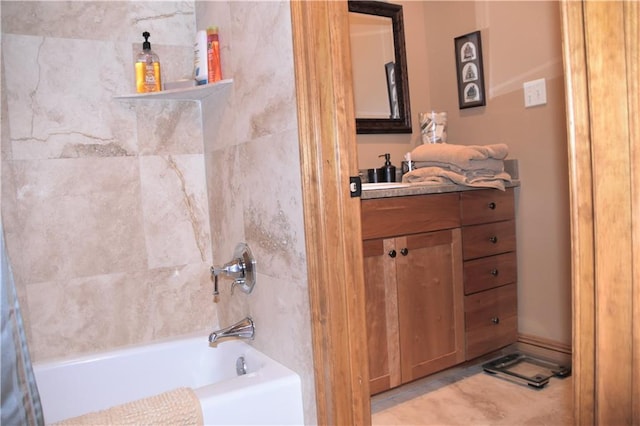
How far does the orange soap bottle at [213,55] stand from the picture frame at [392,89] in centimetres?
129

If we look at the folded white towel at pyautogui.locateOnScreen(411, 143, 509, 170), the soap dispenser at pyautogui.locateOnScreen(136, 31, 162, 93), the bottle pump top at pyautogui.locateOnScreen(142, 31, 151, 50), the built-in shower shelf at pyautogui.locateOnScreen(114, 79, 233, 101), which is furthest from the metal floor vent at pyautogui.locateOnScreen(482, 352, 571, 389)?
the bottle pump top at pyautogui.locateOnScreen(142, 31, 151, 50)

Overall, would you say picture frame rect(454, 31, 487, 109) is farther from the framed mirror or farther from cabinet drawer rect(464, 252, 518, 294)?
cabinet drawer rect(464, 252, 518, 294)

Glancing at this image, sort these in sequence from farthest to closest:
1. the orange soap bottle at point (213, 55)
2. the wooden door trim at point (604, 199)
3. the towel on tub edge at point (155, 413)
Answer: the orange soap bottle at point (213, 55) < the towel on tub edge at point (155, 413) < the wooden door trim at point (604, 199)

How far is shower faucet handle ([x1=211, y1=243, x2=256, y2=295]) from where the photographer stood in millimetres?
1772

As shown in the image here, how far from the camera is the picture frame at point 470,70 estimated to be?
2.88m

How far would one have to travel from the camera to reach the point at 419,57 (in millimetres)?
3109

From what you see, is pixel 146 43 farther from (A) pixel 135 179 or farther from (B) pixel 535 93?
(B) pixel 535 93

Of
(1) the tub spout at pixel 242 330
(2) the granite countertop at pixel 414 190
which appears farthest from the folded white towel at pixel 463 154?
(1) the tub spout at pixel 242 330

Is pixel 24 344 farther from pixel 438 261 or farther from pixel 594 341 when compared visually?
pixel 438 261

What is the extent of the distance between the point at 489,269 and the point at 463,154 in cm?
63

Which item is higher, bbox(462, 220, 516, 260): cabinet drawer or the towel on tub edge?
bbox(462, 220, 516, 260): cabinet drawer

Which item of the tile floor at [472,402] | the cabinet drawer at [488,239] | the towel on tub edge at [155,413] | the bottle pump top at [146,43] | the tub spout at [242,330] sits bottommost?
the tile floor at [472,402]

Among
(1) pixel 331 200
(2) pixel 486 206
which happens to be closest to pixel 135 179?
(1) pixel 331 200

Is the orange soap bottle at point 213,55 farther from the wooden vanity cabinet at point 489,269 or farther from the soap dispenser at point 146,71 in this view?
the wooden vanity cabinet at point 489,269
